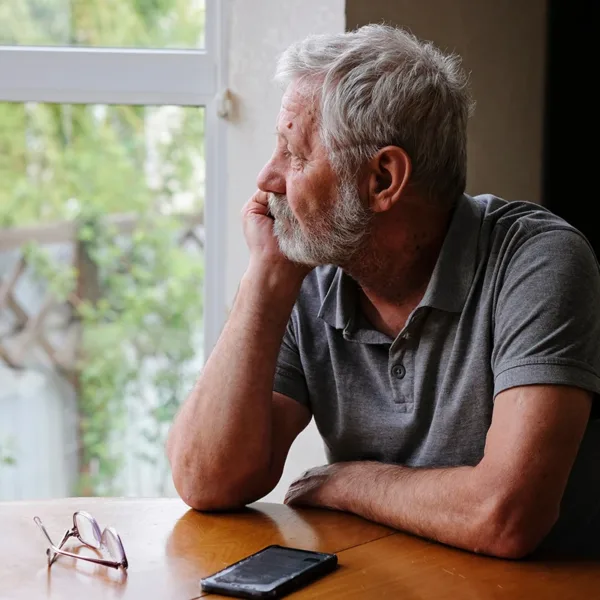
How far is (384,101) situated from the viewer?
5.21 feet

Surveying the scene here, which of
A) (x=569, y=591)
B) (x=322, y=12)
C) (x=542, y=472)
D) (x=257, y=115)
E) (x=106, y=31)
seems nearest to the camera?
(x=569, y=591)

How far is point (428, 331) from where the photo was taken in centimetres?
161

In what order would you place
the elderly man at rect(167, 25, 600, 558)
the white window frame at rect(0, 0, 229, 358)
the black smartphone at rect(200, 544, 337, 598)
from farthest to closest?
the white window frame at rect(0, 0, 229, 358) < the elderly man at rect(167, 25, 600, 558) < the black smartphone at rect(200, 544, 337, 598)

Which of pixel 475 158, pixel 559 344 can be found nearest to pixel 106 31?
pixel 475 158

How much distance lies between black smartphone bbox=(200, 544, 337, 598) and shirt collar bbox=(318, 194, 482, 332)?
0.49m

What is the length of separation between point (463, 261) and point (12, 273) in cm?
151

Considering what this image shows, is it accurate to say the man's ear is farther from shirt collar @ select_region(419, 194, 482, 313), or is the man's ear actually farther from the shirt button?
the shirt button

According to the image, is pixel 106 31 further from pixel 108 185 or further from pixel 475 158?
pixel 475 158

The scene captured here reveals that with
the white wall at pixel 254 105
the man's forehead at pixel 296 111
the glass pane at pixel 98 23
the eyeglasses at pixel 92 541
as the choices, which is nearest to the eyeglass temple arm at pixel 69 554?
the eyeglasses at pixel 92 541

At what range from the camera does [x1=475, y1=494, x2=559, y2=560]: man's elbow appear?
1.32 meters

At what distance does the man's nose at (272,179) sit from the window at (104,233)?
89 cm

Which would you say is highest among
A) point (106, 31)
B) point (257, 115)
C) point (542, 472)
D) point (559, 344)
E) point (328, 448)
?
point (106, 31)

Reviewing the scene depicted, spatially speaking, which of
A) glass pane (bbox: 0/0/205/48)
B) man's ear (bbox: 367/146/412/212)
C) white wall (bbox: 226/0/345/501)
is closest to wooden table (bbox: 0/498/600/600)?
man's ear (bbox: 367/146/412/212)

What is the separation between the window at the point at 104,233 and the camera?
8.42 ft
